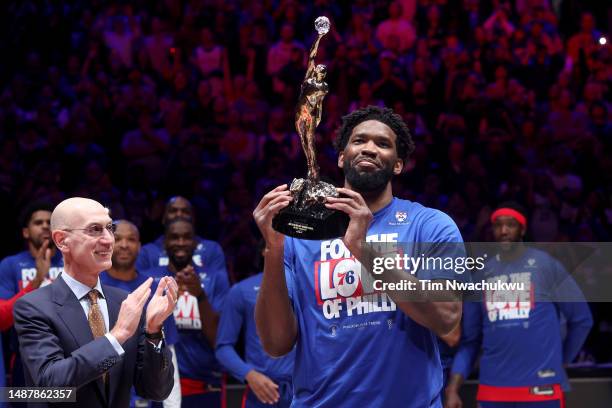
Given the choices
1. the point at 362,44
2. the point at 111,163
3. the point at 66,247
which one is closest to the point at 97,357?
the point at 66,247

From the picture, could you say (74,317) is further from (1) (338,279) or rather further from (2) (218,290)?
(2) (218,290)

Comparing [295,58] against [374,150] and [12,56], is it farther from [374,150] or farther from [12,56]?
[374,150]

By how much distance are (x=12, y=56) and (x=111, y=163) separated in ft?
7.86

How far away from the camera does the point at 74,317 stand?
10.4 ft

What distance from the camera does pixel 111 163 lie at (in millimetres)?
8625

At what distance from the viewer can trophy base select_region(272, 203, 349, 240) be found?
3.08 meters

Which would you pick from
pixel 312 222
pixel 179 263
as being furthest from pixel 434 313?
pixel 179 263

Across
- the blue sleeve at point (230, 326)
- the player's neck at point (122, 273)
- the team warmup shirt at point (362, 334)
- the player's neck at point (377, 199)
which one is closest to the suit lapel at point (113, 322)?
the team warmup shirt at point (362, 334)

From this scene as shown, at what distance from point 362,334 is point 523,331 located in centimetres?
302

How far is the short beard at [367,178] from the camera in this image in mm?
3332

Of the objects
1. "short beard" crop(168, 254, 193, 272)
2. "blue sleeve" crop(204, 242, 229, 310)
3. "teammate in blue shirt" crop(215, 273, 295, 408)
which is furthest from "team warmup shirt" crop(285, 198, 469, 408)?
"blue sleeve" crop(204, 242, 229, 310)

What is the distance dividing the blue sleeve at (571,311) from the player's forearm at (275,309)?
124 inches

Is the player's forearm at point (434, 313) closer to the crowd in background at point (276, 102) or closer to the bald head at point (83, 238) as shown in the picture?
the bald head at point (83, 238)

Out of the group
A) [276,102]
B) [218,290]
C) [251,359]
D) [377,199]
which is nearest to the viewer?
[377,199]
